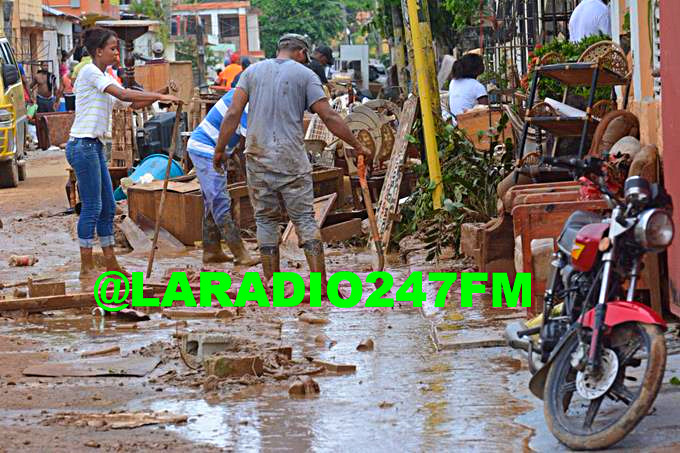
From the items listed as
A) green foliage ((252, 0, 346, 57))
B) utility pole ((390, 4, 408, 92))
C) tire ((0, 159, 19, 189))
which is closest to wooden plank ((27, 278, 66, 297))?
tire ((0, 159, 19, 189))

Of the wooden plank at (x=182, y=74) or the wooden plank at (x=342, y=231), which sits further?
the wooden plank at (x=182, y=74)

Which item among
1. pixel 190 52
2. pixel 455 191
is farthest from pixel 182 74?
pixel 190 52

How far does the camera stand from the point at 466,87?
15320mm

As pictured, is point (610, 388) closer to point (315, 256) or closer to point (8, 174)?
point (315, 256)

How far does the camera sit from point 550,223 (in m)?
7.60

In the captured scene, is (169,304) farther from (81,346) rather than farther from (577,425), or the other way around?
(577,425)

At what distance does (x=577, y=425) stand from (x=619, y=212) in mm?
890

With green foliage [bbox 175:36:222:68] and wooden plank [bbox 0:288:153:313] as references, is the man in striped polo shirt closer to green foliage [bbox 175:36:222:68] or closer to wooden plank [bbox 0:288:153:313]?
A: wooden plank [bbox 0:288:153:313]

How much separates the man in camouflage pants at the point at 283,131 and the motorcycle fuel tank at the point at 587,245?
3989mm

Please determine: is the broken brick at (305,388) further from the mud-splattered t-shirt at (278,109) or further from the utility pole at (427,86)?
the utility pole at (427,86)

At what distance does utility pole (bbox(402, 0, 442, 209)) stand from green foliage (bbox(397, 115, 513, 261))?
94mm

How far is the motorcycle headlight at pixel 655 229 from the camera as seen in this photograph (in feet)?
16.3

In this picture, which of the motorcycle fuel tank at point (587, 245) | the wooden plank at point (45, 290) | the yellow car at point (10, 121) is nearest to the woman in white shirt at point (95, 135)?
the wooden plank at point (45, 290)

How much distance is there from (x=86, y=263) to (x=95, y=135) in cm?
113
